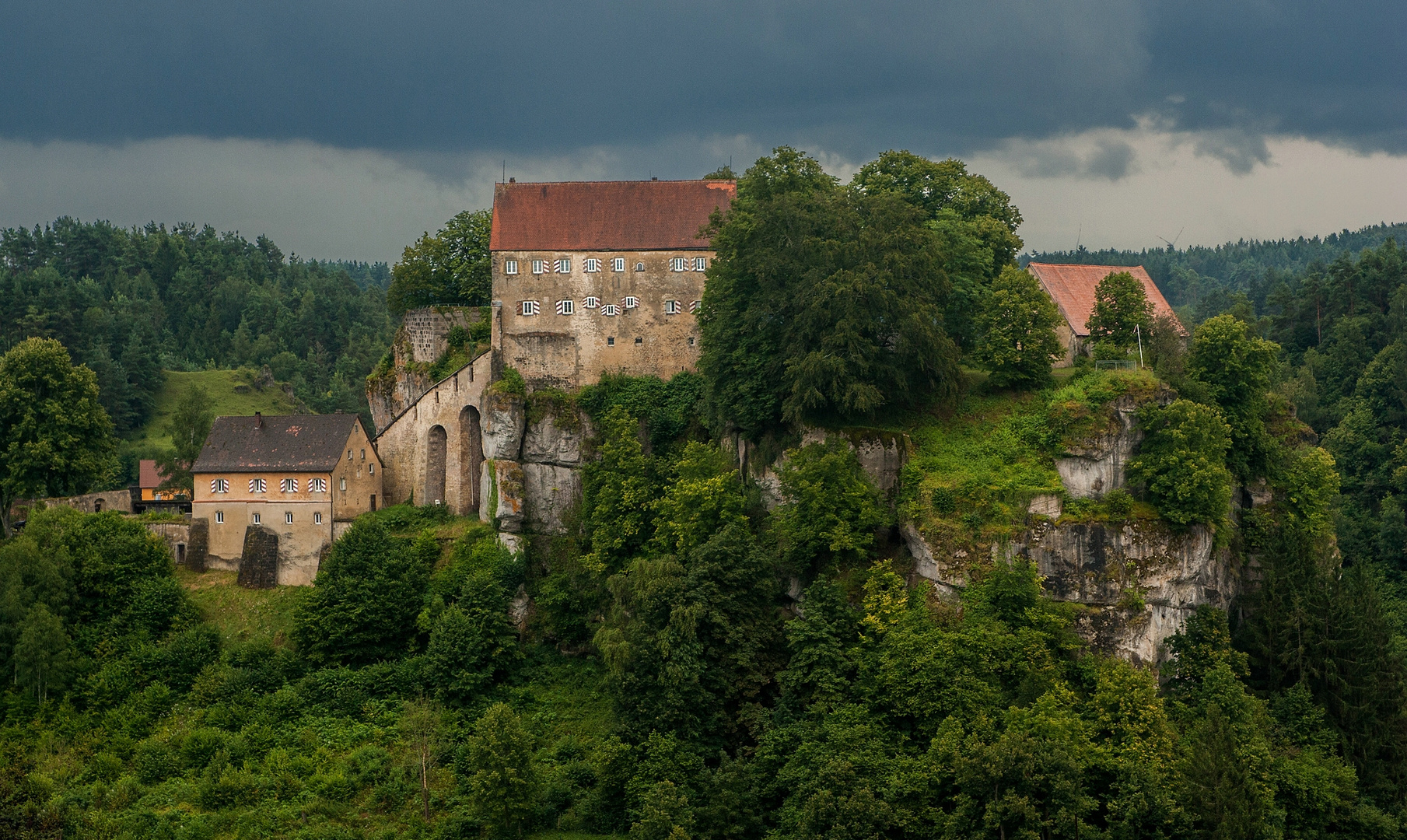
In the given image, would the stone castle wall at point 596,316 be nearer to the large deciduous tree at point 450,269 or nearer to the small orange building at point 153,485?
the large deciduous tree at point 450,269

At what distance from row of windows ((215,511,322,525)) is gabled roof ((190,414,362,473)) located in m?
2.10

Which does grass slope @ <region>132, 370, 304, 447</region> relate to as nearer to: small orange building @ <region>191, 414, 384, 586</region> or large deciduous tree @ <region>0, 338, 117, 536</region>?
large deciduous tree @ <region>0, 338, 117, 536</region>

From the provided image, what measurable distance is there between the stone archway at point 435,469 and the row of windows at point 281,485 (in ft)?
13.4

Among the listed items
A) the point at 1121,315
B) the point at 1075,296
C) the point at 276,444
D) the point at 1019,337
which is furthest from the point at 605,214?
the point at 1121,315

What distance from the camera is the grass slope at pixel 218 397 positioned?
382 ft

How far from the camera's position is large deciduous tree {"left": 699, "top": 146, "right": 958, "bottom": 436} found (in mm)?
55156

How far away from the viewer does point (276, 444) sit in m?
66.2

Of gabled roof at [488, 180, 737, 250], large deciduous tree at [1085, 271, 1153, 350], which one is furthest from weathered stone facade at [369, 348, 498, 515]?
large deciduous tree at [1085, 271, 1153, 350]

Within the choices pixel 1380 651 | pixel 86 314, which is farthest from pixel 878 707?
pixel 86 314

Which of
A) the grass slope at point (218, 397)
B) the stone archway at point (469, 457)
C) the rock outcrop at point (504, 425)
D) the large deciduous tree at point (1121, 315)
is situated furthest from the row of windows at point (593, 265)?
the grass slope at point (218, 397)

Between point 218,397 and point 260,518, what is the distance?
64.3 metres

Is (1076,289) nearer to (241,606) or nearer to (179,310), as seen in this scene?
(241,606)

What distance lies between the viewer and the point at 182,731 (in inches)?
2274

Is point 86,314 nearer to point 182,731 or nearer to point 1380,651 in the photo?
point 182,731
